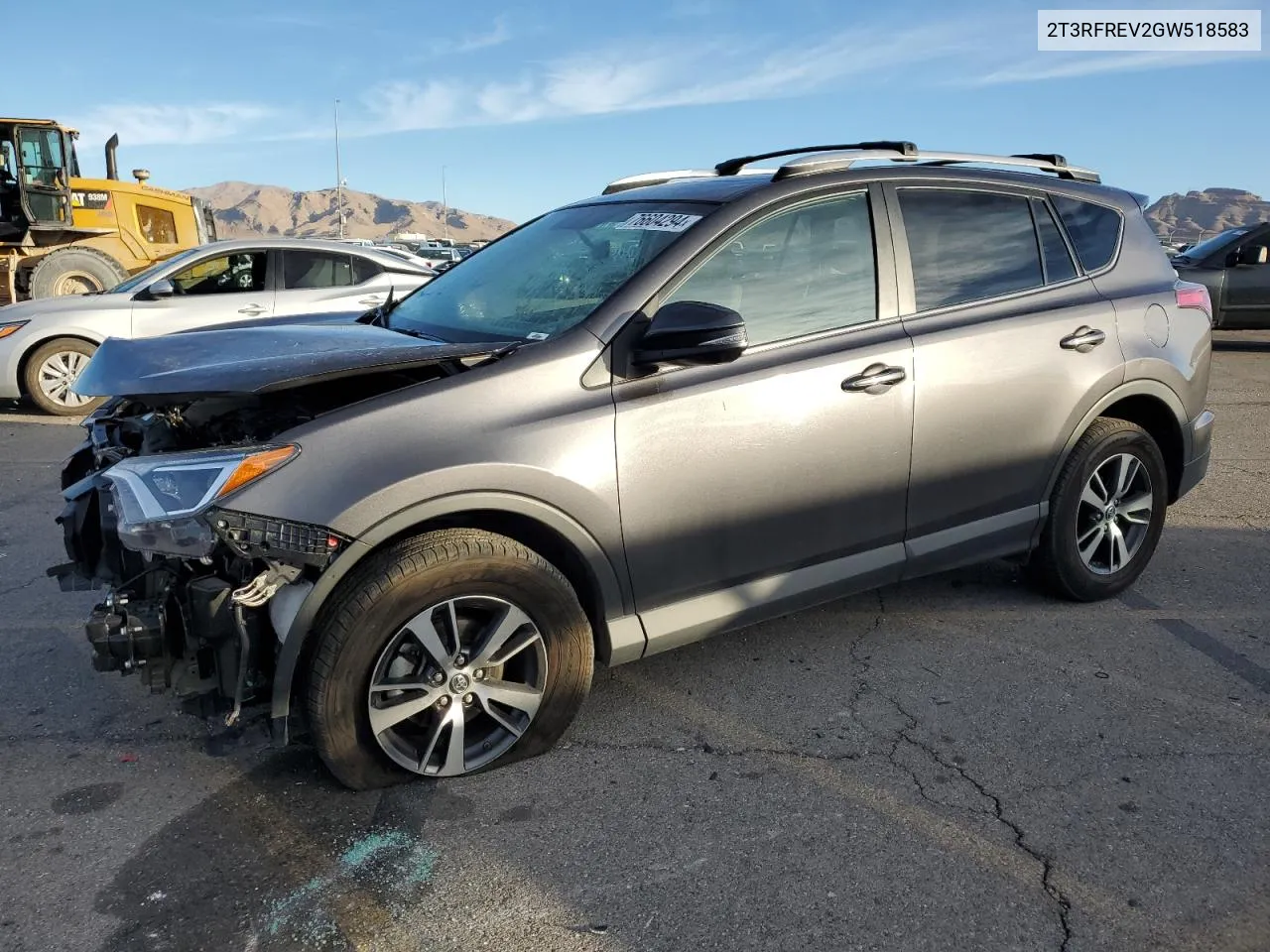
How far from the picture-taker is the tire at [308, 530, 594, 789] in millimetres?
2711

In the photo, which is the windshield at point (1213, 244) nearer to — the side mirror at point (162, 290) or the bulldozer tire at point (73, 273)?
the side mirror at point (162, 290)

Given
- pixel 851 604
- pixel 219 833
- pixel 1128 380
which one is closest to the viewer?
pixel 219 833

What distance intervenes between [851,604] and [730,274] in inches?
70.7

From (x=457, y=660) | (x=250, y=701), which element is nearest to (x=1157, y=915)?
(x=457, y=660)

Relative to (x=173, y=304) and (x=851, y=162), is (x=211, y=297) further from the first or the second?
(x=851, y=162)

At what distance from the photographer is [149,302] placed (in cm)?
869

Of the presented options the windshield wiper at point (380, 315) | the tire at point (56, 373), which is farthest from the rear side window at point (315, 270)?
the windshield wiper at point (380, 315)

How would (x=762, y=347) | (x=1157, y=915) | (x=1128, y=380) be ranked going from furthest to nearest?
(x=1128, y=380)
(x=762, y=347)
(x=1157, y=915)

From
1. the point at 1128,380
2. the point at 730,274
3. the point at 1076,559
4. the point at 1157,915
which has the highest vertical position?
the point at 730,274

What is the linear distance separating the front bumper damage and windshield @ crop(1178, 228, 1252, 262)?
45.7 feet

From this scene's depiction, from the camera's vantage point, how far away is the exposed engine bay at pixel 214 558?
262 centimetres

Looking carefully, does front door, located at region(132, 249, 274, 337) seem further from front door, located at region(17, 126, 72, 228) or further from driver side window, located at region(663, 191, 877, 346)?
front door, located at region(17, 126, 72, 228)

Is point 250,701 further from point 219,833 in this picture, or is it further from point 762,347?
point 762,347

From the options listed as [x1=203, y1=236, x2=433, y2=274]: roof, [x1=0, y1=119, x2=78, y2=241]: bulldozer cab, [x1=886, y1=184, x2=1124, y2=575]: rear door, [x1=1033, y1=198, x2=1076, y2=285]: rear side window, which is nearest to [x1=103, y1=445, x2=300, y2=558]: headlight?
[x1=886, y1=184, x2=1124, y2=575]: rear door
